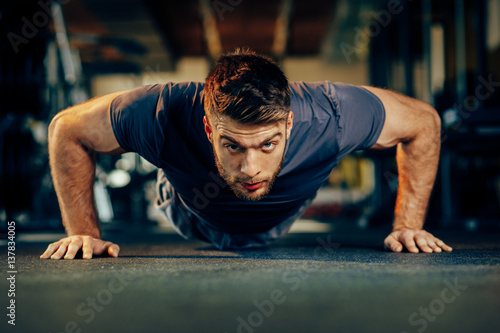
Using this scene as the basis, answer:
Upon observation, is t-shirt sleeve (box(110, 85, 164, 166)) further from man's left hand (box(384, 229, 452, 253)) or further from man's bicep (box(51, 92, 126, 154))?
man's left hand (box(384, 229, 452, 253))

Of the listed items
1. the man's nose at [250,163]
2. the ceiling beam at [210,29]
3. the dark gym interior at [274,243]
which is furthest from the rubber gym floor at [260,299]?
the ceiling beam at [210,29]

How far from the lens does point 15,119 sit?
2.76 meters

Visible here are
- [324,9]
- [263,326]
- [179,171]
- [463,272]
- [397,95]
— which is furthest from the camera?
[324,9]

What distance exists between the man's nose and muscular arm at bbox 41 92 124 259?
0.42 m

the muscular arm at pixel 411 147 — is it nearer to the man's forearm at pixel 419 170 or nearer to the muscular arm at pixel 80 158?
the man's forearm at pixel 419 170

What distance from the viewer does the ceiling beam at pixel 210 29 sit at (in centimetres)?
586

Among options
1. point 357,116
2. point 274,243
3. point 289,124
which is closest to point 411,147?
point 357,116

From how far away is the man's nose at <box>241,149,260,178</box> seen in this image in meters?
1.08

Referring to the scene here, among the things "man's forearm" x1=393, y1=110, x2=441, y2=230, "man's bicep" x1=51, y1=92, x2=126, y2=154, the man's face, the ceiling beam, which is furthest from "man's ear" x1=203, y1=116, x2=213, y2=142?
the ceiling beam

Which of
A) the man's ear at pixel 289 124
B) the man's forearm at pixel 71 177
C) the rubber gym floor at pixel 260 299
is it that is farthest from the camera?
the man's forearm at pixel 71 177

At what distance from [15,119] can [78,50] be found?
6.50 ft

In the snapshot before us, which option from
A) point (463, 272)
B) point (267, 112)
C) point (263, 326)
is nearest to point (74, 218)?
point (267, 112)

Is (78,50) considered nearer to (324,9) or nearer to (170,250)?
(324,9)

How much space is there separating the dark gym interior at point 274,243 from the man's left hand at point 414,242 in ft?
0.22
